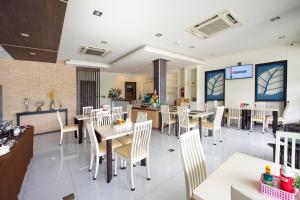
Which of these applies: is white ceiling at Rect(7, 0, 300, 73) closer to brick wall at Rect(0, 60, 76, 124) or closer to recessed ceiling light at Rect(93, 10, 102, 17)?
recessed ceiling light at Rect(93, 10, 102, 17)

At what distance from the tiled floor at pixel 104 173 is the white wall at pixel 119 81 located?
16.5 ft

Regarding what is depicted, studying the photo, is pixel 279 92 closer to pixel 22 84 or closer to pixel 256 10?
pixel 256 10

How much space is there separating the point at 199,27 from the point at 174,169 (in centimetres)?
301

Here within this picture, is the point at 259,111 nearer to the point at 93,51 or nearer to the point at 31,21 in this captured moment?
the point at 93,51

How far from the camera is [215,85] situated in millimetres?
6465

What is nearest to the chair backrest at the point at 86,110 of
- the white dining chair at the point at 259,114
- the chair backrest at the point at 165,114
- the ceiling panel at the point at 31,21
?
the ceiling panel at the point at 31,21

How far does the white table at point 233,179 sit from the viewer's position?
2.68 ft

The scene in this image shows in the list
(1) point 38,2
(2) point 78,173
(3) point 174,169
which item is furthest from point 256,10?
(2) point 78,173

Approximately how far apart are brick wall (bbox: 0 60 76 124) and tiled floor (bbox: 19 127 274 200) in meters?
1.96

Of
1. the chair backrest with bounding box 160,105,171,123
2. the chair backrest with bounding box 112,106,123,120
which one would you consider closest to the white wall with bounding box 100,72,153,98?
the chair backrest with bounding box 112,106,123,120

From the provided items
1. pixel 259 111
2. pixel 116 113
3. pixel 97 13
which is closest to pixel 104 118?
pixel 116 113

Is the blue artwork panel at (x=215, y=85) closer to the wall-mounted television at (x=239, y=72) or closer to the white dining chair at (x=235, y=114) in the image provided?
the wall-mounted television at (x=239, y=72)

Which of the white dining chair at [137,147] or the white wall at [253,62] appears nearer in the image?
the white dining chair at [137,147]

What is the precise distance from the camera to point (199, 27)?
3.14 m
